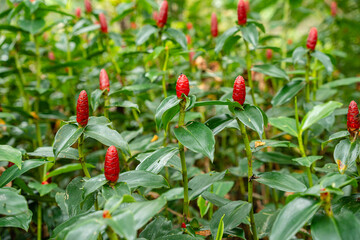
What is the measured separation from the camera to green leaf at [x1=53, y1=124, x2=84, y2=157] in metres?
0.98

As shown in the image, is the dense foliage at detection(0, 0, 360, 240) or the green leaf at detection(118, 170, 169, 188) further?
the green leaf at detection(118, 170, 169, 188)

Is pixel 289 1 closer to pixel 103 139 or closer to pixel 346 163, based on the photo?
pixel 346 163

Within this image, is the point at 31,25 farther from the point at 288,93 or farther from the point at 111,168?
the point at 288,93

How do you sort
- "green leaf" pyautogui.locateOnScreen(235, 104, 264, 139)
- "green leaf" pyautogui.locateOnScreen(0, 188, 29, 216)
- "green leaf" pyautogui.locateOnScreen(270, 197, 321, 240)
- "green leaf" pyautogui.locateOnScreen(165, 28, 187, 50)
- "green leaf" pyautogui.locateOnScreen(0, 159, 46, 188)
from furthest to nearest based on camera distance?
"green leaf" pyautogui.locateOnScreen(165, 28, 187, 50) → "green leaf" pyautogui.locateOnScreen(0, 159, 46, 188) → "green leaf" pyautogui.locateOnScreen(235, 104, 264, 139) → "green leaf" pyautogui.locateOnScreen(0, 188, 29, 216) → "green leaf" pyautogui.locateOnScreen(270, 197, 321, 240)

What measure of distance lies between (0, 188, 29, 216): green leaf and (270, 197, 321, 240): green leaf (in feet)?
2.43

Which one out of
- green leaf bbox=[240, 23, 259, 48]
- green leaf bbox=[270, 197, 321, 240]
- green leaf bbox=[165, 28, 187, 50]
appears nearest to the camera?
green leaf bbox=[270, 197, 321, 240]

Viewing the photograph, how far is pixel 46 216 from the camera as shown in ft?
4.98

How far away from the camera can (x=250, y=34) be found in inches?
63.2

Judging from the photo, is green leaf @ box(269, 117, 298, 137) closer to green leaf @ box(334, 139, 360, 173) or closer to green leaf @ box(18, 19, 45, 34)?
green leaf @ box(334, 139, 360, 173)

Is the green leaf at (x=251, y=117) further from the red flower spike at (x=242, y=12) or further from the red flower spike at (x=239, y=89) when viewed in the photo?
the red flower spike at (x=242, y=12)

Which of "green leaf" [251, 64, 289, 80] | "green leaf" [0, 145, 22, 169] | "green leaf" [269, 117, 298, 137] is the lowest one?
"green leaf" [0, 145, 22, 169]

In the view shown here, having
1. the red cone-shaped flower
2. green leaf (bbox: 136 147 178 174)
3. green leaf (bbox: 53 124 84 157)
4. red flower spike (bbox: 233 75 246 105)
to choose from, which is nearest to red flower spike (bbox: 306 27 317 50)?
the red cone-shaped flower

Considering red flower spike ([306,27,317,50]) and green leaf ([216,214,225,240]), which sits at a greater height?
red flower spike ([306,27,317,50])

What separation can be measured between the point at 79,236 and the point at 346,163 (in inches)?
34.1
